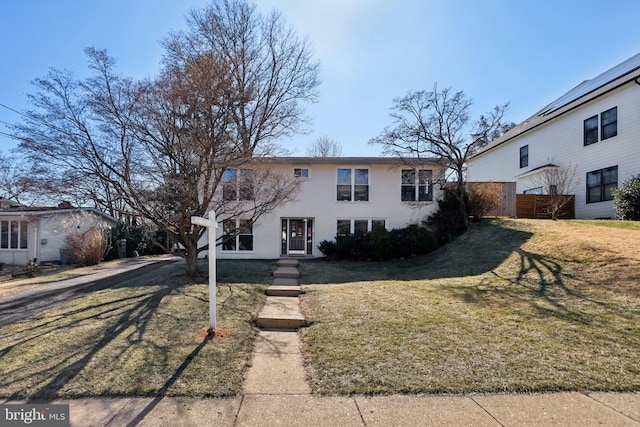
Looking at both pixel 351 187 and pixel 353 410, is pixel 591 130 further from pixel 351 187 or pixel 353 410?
pixel 353 410

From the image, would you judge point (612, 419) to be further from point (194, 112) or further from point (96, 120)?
point (96, 120)

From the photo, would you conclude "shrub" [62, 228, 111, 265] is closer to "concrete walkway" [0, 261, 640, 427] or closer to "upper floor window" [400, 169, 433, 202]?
"concrete walkway" [0, 261, 640, 427]

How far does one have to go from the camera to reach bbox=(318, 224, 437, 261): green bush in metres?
13.2

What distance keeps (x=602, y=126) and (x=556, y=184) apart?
304 cm

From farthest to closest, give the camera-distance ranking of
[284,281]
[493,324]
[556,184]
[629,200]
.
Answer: [556,184] < [629,200] < [284,281] < [493,324]

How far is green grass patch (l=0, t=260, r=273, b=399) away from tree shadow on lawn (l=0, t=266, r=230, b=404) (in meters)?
0.01

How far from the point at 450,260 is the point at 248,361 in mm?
9381

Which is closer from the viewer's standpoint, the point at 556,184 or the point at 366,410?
the point at 366,410

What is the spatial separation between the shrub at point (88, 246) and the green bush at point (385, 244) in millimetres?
11205

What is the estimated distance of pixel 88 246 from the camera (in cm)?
1502

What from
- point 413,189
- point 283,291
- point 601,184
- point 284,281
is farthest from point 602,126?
point 283,291

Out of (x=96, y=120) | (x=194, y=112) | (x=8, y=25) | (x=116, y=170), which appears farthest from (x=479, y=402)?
(x=8, y=25)

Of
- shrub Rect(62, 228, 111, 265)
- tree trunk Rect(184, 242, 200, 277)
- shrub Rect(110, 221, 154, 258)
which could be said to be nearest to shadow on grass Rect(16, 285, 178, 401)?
tree trunk Rect(184, 242, 200, 277)

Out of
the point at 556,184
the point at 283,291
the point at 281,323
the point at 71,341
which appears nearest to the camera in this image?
the point at 71,341
